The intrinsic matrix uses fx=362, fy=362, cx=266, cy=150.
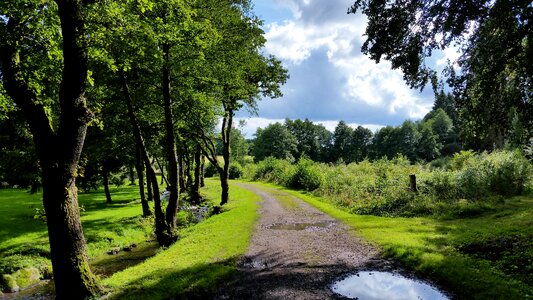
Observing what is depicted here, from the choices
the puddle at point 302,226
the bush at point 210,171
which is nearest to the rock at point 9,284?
the puddle at point 302,226

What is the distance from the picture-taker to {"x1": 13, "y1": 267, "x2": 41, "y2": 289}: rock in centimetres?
1411

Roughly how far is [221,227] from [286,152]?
90.6 meters

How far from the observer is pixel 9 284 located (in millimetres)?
13656

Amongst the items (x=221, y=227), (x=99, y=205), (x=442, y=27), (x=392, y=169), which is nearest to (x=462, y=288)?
(x=442, y=27)

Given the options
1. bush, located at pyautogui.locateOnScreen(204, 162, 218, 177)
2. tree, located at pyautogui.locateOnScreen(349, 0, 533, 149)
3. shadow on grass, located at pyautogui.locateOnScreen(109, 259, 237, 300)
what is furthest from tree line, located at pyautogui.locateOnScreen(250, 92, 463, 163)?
shadow on grass, located at pyautogui.locateOnScreen(109, 259, 237, 300)

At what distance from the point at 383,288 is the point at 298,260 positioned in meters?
3.31

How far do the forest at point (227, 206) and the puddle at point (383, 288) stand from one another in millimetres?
344

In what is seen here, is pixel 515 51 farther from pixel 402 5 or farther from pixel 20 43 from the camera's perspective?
pixel 20 43

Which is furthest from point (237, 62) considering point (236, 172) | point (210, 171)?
point (210, 171)

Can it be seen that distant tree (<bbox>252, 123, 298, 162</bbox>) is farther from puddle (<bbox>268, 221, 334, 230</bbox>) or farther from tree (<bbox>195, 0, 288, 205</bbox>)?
puddle (<bbox>268, 221, 334, 230</bbox>)

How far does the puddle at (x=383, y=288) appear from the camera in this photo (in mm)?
8414

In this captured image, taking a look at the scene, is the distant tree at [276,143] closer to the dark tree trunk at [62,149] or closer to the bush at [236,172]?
the bush at [236,172]

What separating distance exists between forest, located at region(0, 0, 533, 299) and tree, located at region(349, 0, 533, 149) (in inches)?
1.9

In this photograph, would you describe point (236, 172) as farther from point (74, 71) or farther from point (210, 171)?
point (74, 71)
